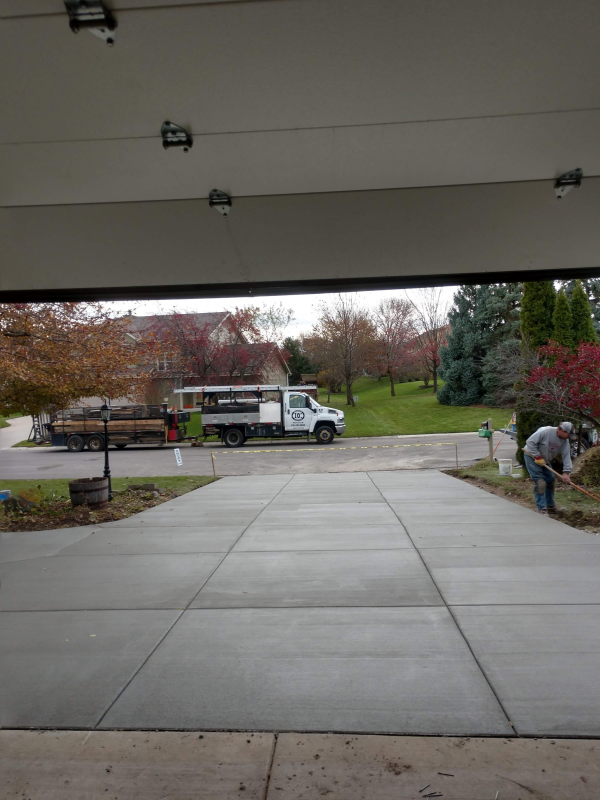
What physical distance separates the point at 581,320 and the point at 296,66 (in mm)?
11968

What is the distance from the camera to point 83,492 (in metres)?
10.3

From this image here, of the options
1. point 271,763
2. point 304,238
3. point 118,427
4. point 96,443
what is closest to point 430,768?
Result: point 271,763

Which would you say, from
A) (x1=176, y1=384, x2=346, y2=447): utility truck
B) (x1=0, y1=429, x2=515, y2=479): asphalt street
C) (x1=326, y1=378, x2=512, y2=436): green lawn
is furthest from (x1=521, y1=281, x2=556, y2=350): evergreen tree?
(x1=326, y1=378, x2=512, y2=436): green lawn

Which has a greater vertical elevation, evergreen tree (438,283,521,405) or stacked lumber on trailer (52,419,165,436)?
evergreen tree (438,283,521,405)

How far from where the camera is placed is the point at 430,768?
2828 millimetres

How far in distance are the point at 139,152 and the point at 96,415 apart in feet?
82.3

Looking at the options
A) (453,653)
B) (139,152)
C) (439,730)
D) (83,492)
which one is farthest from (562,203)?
(83,492)

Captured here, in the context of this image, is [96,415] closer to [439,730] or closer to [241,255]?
[241,255]

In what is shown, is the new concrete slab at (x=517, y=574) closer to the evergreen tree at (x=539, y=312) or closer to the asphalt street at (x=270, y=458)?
the evergreen tree at (x=539, y=312)

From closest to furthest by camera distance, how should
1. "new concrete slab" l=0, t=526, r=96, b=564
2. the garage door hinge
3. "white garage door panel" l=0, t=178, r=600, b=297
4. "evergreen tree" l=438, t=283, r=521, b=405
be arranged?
the garage door hinge → "white garage door panel" l=0, t=178, r=600, b=297 → "new concrete slab" l=0, t=526, r=96, b=564 → "evergreen tree" l=438, t=283, r=521, b=405

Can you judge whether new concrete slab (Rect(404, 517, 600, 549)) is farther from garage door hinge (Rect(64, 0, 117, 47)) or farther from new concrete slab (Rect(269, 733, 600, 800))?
garage door hinge (Rect(64, 0, 117, 47))

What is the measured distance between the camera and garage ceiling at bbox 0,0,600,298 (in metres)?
2.85

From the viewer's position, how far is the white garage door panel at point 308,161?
379 centimetres

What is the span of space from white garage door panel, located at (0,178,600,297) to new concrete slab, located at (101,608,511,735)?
3064mm
